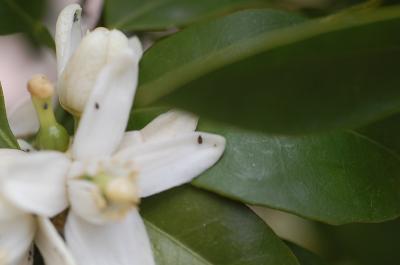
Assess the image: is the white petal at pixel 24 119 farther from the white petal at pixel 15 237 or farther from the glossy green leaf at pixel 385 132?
the glossy green leaf at pixel 385 132

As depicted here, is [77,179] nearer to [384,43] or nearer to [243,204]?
[243,204]

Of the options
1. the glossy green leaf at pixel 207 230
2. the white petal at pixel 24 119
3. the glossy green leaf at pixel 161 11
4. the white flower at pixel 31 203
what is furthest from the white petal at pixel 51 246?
the glossy green leaf at pixel 161 11

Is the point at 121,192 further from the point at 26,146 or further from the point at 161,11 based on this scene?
the point at 161,11

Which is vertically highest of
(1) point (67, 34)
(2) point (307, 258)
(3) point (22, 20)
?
(1) point (67, 34)

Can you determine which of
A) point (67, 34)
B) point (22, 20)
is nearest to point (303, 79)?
point (67, 34)

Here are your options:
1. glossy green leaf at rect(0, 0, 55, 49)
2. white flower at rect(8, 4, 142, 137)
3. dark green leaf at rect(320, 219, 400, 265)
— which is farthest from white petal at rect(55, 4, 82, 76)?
dark green leaf at rect(320, 219, 400, 265)

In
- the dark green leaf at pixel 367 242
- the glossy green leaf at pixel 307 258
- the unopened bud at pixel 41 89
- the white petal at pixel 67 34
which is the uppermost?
the white petal at pixel 67 34
